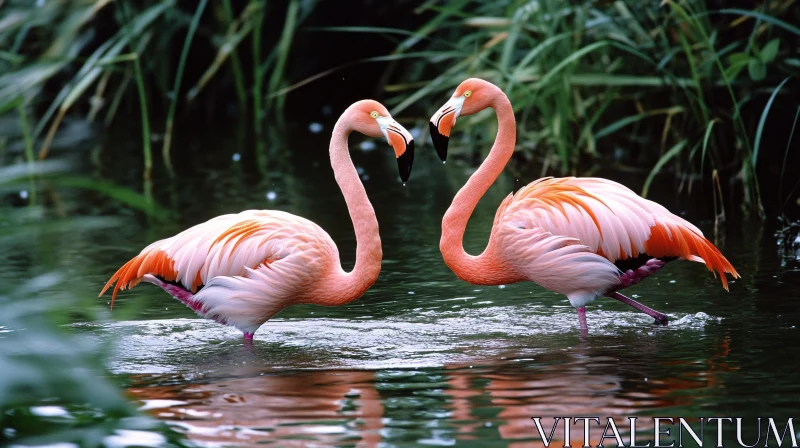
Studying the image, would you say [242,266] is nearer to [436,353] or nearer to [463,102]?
[436,353]

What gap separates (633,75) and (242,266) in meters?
3.97

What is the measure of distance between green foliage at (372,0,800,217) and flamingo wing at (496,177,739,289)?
Answer: 1.73 m

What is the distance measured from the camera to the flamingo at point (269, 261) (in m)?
4.53

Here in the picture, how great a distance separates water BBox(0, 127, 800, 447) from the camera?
3.41m

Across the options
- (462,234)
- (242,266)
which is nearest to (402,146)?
(462,234)

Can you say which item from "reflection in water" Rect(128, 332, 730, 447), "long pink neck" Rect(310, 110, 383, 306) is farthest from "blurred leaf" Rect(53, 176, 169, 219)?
"long pink neck" Rect(310, 110, 383, 306)

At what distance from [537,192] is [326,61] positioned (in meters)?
7.50

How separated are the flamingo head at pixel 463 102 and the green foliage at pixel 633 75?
169 centimetres

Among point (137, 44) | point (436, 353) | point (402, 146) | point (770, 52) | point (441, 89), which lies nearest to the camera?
point (436, 353)

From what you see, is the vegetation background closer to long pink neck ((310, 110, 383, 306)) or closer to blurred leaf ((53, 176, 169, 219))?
blurred leaf ((53, 176, 169, 219))

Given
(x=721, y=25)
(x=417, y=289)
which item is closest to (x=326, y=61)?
(x=721, y=25)

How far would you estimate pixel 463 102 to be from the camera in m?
4.91

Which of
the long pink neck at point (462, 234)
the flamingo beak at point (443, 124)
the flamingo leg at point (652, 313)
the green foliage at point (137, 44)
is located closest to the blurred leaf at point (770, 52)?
the long pink neck at point (462, 234)

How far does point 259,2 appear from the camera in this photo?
10070 mm
